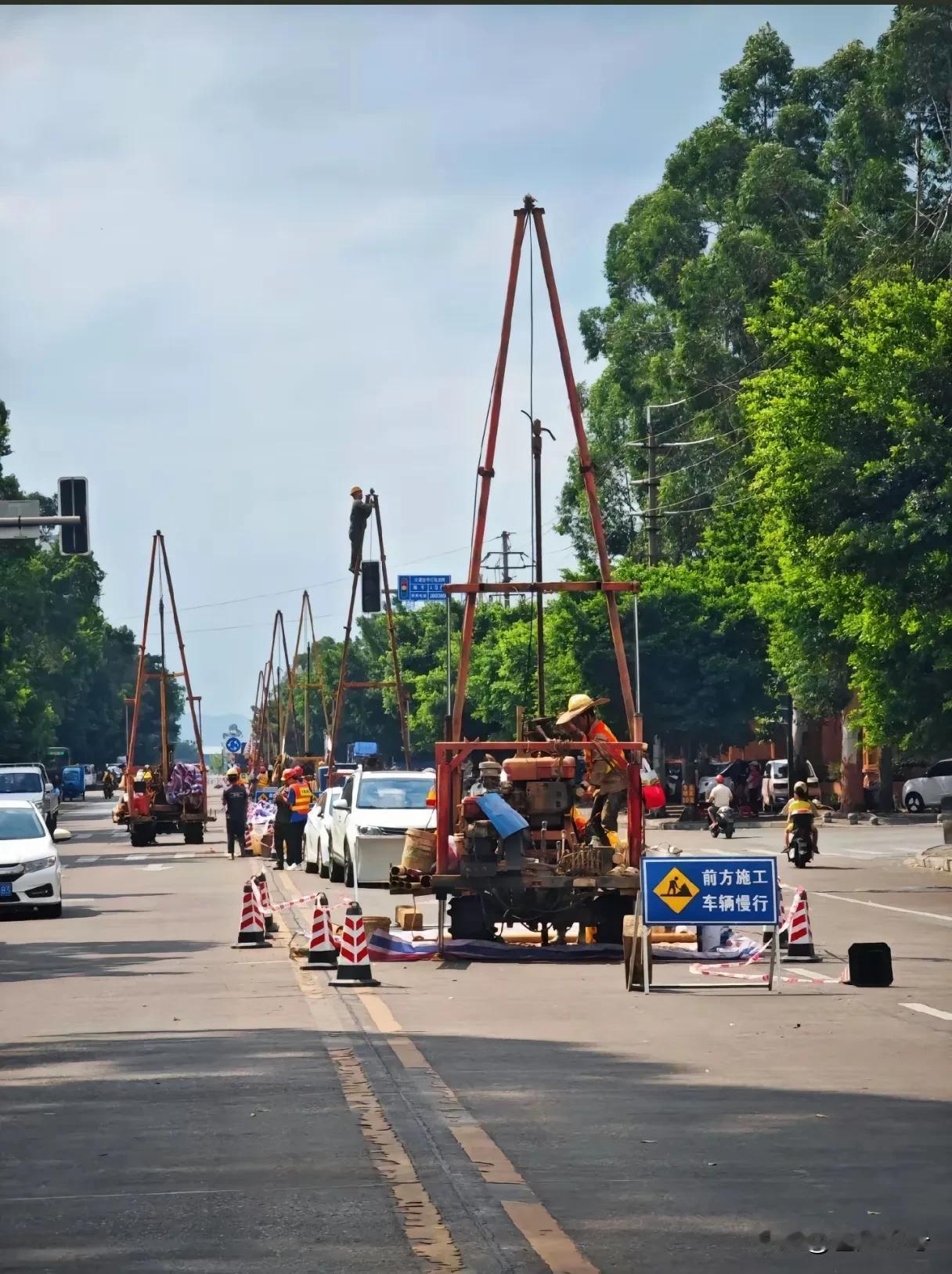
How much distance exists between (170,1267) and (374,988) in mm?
10336

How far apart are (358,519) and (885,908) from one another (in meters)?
16.7

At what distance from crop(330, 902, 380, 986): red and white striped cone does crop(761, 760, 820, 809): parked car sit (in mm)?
47013

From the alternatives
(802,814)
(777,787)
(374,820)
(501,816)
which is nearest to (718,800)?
(802,814)

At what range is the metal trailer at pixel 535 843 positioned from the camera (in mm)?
20328

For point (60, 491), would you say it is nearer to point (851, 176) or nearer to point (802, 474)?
point (802, 474)

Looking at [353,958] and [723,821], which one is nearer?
[353,958]

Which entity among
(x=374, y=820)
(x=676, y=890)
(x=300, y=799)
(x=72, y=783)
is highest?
(x=72, y=783)

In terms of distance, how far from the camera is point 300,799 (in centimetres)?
4375

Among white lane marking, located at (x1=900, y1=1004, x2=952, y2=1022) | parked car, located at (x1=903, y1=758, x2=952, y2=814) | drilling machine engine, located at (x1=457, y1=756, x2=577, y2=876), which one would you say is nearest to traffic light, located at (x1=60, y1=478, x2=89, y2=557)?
drilling machine engine, located at (x1=457, y1=756, x2=577, y2=876)

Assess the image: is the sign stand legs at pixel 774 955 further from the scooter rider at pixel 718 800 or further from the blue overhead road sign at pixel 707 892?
the scooter rider at pixel 718 800

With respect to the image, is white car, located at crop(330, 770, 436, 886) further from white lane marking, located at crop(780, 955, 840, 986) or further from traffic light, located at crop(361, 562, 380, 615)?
white lane marking, located at crop(780, 955, 840, 986)

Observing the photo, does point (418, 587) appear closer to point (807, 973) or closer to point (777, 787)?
point (777, 787)

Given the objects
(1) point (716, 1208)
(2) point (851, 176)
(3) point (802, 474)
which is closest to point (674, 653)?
(2) point (851, 176)

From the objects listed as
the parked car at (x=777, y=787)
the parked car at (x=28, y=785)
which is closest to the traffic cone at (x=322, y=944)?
the parked car at (x=28, y=785)
